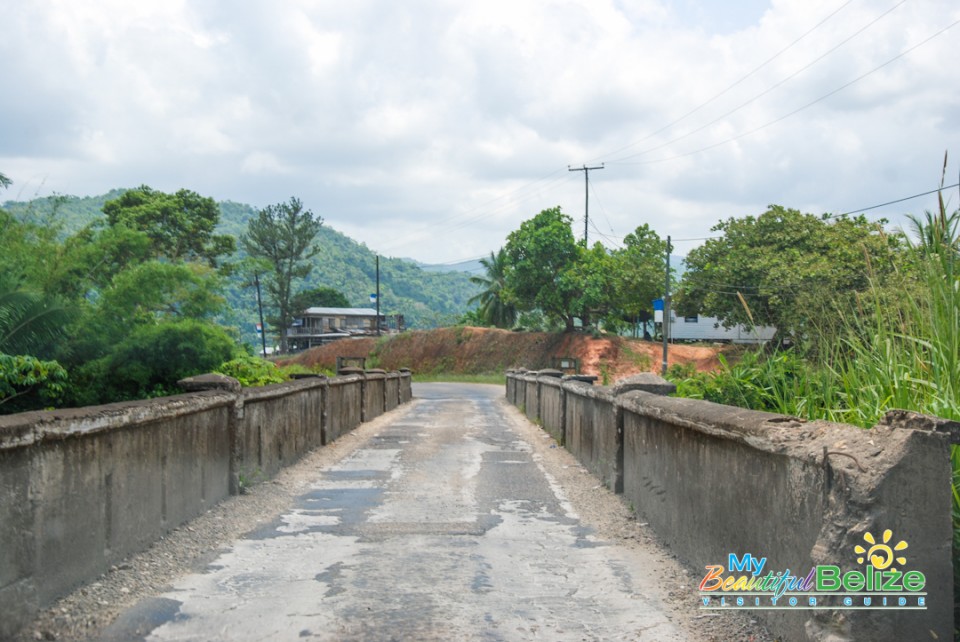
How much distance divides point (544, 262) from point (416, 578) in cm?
5413

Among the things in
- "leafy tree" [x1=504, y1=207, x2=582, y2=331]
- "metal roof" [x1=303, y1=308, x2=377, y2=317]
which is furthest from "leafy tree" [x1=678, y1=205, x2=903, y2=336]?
"metal roof" [x1=303, y1=308, x2=377, y2=317]

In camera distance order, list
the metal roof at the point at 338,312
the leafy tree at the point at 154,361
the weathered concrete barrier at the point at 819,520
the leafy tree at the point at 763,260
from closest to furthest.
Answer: the weathered concrete barrier at the point at 819,520
the leafy tree at the point at 154,361
the leafy tree at the point at 763,260
the metal roof at the point at 338,312

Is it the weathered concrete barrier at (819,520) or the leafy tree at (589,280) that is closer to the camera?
the weathered concrete barrier at (819,520)

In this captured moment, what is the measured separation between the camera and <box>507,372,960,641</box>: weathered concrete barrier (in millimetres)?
3629

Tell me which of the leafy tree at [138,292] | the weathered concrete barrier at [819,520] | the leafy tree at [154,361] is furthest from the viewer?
the leafy tree at [138,292]

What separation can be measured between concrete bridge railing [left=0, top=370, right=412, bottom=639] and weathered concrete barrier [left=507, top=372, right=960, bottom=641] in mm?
3901

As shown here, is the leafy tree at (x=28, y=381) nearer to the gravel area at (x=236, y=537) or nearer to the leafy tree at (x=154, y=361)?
the leafy tree at (x=154, y=361)

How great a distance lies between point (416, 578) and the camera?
5887 millimetres

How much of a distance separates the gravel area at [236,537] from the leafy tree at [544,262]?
47.4 m

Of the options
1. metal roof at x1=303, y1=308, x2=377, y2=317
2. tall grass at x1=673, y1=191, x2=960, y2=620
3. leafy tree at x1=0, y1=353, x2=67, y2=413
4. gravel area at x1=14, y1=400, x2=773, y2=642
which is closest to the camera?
tall grass at x1=673, y1=191, x2=960, y2=620

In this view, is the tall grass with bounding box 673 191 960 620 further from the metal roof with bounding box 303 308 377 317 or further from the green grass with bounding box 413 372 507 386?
the metal roof with bounding box 303 308 377 317

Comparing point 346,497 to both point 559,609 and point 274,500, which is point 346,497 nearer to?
point 274,500

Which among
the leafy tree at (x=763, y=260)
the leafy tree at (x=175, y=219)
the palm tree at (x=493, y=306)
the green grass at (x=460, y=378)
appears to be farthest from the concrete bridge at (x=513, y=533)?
the palm tree at (x=493, y=306)

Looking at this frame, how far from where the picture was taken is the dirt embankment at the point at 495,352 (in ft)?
195
